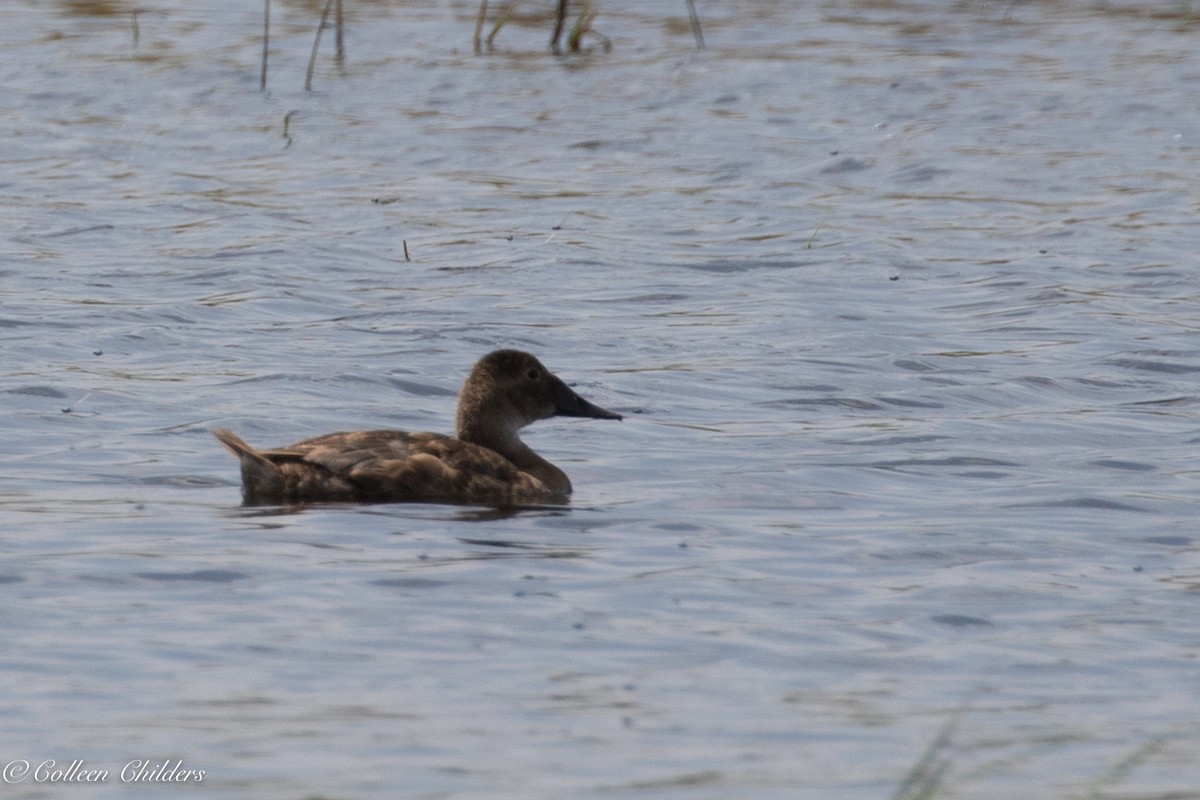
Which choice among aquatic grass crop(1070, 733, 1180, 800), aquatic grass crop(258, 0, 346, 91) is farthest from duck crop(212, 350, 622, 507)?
aquatic grass crop(258, 0, 346, 91)

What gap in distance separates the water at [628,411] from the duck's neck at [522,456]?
18 centimetres

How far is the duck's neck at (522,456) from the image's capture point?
9055mm

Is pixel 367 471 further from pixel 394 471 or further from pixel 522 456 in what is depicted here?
pixel 522 456

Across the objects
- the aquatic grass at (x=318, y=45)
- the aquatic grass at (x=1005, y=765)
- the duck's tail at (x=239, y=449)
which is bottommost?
the aquatic grass at (x=318, y=45)

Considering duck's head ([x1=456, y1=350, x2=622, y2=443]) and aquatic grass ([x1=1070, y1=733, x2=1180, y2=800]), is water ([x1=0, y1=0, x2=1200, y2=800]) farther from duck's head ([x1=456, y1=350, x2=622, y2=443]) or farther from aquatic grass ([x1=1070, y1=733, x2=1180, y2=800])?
duck's head ([x1=456, y1=350, x2=622, y2=443])

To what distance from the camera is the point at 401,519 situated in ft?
27.6

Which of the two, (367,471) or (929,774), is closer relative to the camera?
(929,774)

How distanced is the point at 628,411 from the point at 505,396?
135 cm

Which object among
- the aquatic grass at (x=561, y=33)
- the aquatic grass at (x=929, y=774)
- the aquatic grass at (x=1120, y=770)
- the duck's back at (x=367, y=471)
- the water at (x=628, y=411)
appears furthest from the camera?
the aquatic grass at (x=561, y=33)

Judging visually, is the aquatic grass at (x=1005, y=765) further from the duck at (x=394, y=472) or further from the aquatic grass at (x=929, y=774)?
the duck at (x=394, y=472)

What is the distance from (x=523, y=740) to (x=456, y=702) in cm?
36

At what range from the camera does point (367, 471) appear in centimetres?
858

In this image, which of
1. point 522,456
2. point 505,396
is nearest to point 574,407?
point 505,396

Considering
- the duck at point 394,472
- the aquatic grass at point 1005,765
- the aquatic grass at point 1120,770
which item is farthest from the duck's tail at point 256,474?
the aquatic grass at point 1120,770
